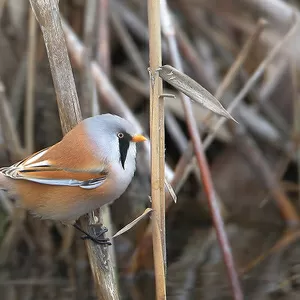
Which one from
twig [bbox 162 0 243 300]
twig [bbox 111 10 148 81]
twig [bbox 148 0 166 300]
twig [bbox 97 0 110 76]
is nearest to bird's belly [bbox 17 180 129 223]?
twig [bbox 148 0 166 300]

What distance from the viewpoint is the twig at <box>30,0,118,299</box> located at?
2283mm

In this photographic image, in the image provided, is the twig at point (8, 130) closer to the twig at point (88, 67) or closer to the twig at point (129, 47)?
the twig at point (88, 67)

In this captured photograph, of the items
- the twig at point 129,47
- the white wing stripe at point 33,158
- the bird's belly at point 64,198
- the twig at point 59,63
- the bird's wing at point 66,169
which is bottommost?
the bird's belly at point 64,198

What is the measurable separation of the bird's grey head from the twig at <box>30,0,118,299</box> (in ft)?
0.29

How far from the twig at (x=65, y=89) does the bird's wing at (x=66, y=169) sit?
101 mm

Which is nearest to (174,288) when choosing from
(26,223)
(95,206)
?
(26,223)

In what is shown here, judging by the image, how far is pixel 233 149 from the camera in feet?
15.5

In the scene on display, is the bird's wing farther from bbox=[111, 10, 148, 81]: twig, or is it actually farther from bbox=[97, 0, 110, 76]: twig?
bbox=[111, 10, 148, 81]: twig

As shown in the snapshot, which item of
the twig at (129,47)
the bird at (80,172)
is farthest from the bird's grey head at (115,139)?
the twig at (129,47)

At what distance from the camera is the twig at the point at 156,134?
2.14m

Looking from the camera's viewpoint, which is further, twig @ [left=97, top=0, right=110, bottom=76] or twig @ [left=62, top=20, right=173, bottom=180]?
twig @ [left=97, top=0, right=110, bottom=76]

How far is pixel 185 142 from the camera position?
4312 mm

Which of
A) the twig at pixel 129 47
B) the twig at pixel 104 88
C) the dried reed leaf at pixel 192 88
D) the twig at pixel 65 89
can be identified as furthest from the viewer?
the twig at pixel 129 47

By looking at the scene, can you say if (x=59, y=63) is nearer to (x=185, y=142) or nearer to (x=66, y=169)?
(x=66, y=169)
